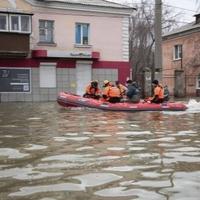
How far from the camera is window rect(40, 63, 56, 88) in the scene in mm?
32812

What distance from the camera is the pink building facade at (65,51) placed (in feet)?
105

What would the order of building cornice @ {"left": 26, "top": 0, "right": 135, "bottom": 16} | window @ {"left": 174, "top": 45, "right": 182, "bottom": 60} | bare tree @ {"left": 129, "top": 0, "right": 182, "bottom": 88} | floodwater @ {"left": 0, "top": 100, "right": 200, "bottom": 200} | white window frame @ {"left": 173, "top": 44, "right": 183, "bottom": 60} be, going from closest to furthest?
floodwater @ {"left": 0, "top": 100, "right": 200, "bottom": 200}
building cornice @ {"left": 26, "top": 0, "right": 135, "bottom": 16}
white window frame @ {"left": 173, "top": 44, "right": 183, "bottom": 60}
window @ {"left": 174, "top": 45, "right": 182, "bottom": 60}
bare tree @ {"left": 129, "top": 0, "right": 182, "bottom": 88}

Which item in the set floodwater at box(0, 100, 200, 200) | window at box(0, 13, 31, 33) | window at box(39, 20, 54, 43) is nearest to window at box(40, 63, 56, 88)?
window at box(39, 20, 54, 43)

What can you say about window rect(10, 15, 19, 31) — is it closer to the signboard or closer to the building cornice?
the building cornice

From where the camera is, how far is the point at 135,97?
2275 centimetres

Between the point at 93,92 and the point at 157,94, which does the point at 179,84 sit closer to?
→ the point at 93,92

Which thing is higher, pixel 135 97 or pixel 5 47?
pixel 5 47

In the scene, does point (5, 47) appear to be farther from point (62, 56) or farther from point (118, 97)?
point (118, 97)

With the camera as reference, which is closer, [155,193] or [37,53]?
[155,193]

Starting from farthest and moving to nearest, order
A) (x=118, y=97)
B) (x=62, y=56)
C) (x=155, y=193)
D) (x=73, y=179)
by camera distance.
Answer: (x=62, y=56) → (x=118, y=97) → (x=73, y=179) → (x=155, y=193)

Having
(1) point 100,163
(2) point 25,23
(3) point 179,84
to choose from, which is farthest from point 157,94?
(3) point 179,84

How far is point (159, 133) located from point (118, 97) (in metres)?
9.64

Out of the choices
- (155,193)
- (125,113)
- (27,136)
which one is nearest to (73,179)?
(155,193)

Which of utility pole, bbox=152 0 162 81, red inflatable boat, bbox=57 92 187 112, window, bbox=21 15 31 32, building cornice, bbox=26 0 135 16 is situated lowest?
red inflatable boat, bbox=57 92 187 112
